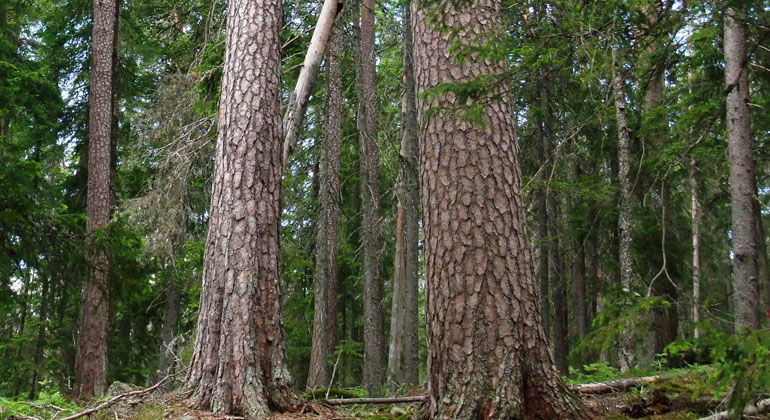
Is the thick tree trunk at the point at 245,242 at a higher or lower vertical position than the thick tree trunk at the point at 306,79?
lower

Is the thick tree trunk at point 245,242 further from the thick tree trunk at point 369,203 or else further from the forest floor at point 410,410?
the thick tree trunk at point 369,203

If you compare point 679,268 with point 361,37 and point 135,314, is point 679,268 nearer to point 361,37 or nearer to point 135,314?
point 361,37

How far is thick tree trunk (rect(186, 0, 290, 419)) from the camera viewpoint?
5.58m

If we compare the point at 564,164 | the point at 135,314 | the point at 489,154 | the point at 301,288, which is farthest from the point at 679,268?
the point at 135,314

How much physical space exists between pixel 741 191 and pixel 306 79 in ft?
20.1

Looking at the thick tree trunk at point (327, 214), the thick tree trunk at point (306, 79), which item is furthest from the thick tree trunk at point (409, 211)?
the thick tree trunk at point (306, 79)

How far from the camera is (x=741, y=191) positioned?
28.2ft

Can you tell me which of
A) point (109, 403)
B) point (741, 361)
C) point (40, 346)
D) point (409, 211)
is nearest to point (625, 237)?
point (409, 211)

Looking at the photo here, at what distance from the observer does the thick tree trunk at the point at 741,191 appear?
827 cm

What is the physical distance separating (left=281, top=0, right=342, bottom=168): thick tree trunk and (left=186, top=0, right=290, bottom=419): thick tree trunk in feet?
1.69

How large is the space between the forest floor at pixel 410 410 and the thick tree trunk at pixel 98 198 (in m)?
6.11

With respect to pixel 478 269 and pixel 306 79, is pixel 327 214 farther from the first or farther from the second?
pixel 478 269

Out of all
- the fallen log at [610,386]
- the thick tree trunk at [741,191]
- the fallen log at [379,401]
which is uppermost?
the thick tree trunk at [741,191]

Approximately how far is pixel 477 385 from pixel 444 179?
1.48 m
